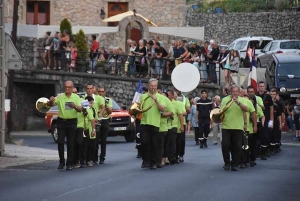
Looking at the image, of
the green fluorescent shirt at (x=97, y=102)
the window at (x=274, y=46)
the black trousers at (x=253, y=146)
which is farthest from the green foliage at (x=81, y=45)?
the black trousers at (x=253, y=146)

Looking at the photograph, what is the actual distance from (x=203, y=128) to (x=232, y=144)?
9.63 metres

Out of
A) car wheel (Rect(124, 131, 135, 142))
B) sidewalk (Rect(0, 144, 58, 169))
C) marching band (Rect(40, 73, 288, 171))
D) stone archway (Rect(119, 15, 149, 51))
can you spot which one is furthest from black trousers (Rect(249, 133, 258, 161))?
stone archway (Rect(119, 15, 149, 51))

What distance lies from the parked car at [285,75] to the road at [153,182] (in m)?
14.6

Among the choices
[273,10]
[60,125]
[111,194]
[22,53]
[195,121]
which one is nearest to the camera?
[111,194]

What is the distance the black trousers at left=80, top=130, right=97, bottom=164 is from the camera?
857 inches

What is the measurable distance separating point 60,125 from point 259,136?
535cm

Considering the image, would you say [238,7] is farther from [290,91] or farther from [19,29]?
→ [290,91]

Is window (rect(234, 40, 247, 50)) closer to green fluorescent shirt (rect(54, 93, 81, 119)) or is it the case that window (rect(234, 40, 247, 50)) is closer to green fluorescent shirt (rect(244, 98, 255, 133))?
green fluorescent shirt (rect(244, 98, 255, 133))

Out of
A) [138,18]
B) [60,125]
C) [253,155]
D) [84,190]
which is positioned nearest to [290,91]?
[138,18]

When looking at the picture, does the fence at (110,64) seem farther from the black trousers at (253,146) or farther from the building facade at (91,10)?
the black trousers at (253,146)

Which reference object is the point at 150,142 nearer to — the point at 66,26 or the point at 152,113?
the point at 152,113

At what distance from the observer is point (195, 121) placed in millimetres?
32594

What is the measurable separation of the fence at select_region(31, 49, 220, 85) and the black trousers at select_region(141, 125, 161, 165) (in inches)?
739

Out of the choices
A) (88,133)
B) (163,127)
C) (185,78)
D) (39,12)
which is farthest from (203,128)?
(39,12)
